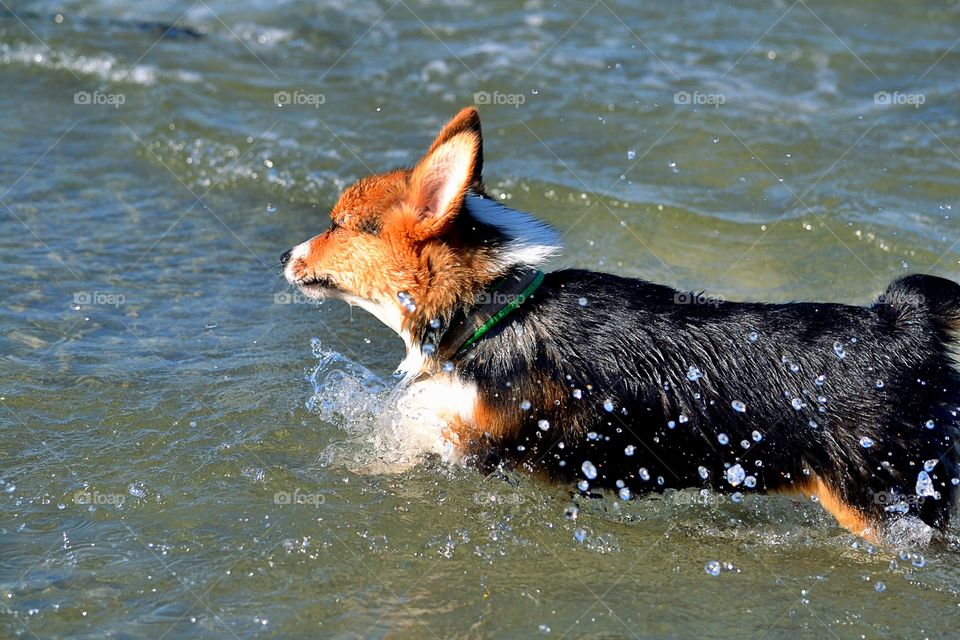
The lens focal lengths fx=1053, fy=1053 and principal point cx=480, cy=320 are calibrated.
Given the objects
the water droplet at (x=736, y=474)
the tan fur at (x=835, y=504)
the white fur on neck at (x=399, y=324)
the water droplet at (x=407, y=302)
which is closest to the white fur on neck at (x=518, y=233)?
the water droplet at (x=407, y=302)

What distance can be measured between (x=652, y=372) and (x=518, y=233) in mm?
797

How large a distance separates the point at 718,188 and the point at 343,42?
15.9 ft

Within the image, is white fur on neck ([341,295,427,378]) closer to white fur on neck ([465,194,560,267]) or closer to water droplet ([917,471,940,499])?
white fur on neck ([465,194,560,267])

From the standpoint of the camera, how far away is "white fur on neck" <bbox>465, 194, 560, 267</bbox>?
4305 mm

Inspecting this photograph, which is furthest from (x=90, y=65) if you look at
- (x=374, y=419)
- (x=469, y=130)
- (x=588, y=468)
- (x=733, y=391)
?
(x=733, y=391)

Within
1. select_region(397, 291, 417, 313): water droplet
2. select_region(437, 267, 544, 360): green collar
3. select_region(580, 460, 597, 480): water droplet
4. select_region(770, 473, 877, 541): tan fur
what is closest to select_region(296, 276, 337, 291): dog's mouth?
select_region(397, 291, 417, 313): water droplet

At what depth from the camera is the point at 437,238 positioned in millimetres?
4324

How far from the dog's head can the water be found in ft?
2.45

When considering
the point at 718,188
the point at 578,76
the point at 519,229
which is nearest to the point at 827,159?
the point at 718,188

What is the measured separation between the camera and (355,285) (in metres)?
4.59

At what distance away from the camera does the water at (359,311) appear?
4.01m

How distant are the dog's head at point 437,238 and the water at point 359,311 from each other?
75 centimetres

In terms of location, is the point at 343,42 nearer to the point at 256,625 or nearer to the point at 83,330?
the point at 83,330

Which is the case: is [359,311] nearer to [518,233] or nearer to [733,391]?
[518,233]
